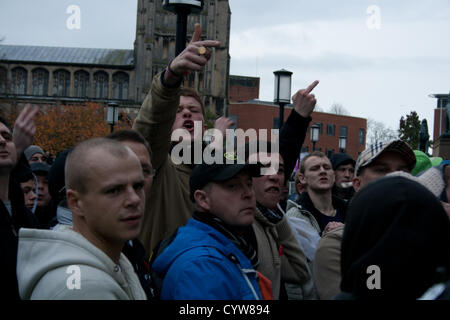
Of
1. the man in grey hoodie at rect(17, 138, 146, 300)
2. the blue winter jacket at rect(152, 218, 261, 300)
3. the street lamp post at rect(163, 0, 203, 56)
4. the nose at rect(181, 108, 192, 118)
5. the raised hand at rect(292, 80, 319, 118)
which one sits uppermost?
the street lamp post at rect(163, 0, 203, 56)

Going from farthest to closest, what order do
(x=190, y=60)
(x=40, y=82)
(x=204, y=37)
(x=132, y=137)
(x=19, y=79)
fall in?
(x=19, y=79) < (x=40, y=82) < (x=204, y=37) < (x=132, y=137) < (x=190, y=60)

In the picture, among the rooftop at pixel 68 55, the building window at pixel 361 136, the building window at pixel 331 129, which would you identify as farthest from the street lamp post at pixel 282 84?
the building window at pixel 361 136

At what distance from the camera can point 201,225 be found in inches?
122

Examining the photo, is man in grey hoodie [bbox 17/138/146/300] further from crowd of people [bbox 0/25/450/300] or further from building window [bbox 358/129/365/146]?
building window [bbox 358/129/365/146]

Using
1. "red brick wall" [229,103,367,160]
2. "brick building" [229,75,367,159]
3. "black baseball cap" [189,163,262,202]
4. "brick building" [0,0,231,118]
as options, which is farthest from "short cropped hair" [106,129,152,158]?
"brick building" [0,0,231,118]

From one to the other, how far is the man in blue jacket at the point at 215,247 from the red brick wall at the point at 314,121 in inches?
2332

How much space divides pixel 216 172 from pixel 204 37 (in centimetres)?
6927

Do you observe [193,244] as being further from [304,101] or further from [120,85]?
[120,85]

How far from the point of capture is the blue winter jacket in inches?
104

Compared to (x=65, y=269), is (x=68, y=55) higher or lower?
higher

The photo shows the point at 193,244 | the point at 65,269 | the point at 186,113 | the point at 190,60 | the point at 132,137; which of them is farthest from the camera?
the point at 186,113

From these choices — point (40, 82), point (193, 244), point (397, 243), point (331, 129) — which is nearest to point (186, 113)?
point (193, 244)
